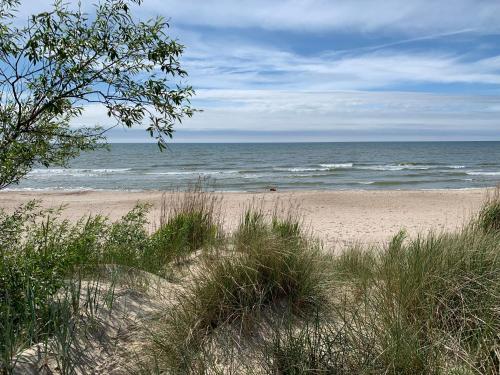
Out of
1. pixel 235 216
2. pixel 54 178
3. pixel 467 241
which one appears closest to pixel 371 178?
pixel 235 216

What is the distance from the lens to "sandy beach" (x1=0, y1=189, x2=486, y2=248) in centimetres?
→ 1316

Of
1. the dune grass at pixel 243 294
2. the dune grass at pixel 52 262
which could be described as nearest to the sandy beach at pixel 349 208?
the dune grass at pixel 52 262

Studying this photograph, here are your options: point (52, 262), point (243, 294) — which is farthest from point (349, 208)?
point (52, 262)

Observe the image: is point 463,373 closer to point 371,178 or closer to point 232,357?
point 232,357

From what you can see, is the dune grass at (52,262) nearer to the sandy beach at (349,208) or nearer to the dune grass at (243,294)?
the dune grass at (243,294)

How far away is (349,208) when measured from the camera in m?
18.5

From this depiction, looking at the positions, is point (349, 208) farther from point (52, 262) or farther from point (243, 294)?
point (52, 262)

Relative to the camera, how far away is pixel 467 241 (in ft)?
15.0

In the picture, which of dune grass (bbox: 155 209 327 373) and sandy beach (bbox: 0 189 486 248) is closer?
dune grass (bbox: 155 209 327 373)

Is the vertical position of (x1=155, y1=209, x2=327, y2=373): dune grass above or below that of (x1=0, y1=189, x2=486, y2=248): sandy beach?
above

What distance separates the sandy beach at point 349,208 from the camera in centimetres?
1316

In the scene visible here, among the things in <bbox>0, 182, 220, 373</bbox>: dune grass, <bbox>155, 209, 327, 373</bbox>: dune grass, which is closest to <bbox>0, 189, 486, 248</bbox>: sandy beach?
<bbox>0, 182, 220, 373</bbox>: dune grass

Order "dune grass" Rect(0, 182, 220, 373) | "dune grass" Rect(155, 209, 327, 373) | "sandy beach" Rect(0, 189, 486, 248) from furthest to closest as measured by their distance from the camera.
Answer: "sandy beach" Rect(0, 189, 486, 248), "dune grass" Rect(155, 209, 327, 373), "dune grass" Rect(0, 182, 220, 373)

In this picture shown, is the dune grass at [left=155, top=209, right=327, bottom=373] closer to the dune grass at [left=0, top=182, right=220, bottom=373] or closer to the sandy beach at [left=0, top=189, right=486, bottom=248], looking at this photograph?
the dune grass at [left=0, top=182, right=220, bottom=373]
